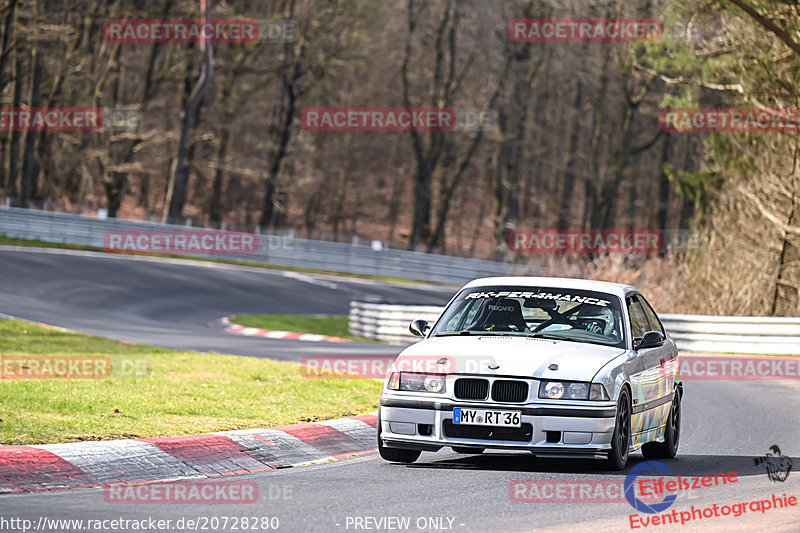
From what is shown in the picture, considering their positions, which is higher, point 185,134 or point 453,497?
point 185,134

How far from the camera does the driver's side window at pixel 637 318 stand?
10.6 metres

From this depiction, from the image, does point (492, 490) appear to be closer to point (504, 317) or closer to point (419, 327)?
point (504, 317)

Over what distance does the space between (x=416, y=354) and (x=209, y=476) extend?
6.19 ft

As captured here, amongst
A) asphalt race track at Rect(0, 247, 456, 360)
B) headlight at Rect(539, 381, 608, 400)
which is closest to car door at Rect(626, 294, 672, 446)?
headlight at Rect(539, 381, 608, 400)

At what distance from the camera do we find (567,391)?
9.02 meters

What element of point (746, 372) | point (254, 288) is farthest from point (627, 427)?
point (254, 288)

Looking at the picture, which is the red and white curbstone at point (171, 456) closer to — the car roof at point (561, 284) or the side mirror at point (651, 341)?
the car roof at point (561, 284)

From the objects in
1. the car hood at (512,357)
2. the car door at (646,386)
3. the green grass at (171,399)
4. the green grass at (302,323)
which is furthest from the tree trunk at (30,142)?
the car hood at (512,357)

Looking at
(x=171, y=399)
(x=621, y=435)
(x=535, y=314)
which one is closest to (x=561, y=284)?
(x=535, y=314)

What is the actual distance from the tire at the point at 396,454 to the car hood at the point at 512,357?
669 millimetres

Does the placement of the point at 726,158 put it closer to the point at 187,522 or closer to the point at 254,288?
the point at 254,288

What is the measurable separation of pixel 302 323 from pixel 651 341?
74.2ft

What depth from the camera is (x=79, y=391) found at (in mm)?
12359

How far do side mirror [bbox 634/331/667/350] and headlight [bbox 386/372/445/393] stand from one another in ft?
6.32
